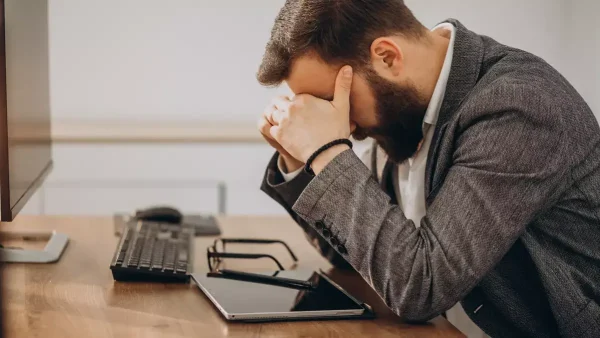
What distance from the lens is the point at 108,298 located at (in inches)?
48.8

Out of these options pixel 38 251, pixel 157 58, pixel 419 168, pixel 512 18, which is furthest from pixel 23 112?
pixel 512 18

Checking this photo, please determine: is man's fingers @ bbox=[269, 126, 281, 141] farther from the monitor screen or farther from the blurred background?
the blurred background

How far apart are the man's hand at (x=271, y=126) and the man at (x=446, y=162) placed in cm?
1

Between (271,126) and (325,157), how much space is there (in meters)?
0.26

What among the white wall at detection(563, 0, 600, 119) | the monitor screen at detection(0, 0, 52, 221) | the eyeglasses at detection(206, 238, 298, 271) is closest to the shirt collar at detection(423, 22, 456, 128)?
the eyeglasses at detection(206, 238, 298, 271)

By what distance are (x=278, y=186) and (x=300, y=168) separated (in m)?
0.05

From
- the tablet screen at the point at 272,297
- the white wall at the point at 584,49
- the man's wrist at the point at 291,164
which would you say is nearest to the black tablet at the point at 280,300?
the tablet screen at the point at 272,297

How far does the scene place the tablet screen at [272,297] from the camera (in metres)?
1.17

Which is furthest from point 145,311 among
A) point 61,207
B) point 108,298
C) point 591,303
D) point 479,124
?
point 61,207

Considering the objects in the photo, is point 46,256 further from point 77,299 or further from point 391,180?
point 391,180

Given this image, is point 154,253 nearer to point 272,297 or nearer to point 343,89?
point 272,297

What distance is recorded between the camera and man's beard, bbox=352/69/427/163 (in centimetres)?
129

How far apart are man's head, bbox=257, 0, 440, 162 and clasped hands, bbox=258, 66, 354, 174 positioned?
0.08 feet

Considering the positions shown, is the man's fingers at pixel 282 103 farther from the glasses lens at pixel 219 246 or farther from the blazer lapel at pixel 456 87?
the glasses lens at pixel 219 246
